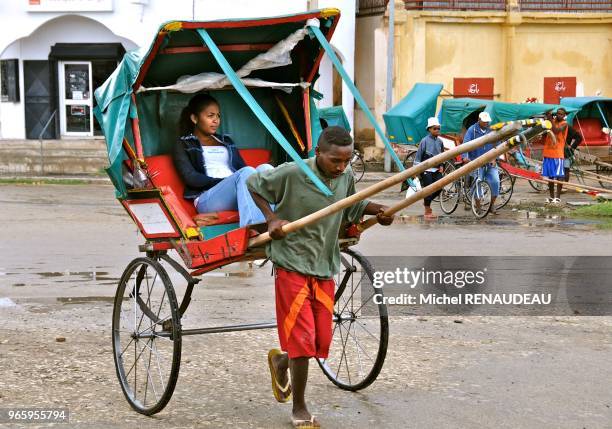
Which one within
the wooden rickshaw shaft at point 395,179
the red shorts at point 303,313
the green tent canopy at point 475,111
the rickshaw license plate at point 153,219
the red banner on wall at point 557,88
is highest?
the red banner on wall at point 557,88

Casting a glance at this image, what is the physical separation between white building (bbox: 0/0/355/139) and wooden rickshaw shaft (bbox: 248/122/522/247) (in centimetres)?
2419

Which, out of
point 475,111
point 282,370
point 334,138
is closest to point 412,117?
point 475,111

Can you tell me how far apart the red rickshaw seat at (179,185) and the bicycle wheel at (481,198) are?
31.7 ft

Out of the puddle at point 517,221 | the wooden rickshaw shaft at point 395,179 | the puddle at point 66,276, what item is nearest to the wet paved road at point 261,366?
the puddle at point 66,276

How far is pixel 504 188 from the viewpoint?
1922 centimetres

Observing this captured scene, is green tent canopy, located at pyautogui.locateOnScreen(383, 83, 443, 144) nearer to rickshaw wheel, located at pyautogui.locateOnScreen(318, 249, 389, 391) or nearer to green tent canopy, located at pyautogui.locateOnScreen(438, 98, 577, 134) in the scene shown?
green tent canopy, located at pyautogui.locateOnScreen(438, 98, 577, 134)

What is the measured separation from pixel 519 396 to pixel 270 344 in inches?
79.0

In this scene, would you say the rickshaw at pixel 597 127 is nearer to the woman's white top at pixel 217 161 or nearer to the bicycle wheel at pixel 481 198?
the bicycle wheel at pixel 481 198

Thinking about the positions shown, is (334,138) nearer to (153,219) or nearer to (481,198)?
(153,219)

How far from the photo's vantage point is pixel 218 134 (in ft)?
23.5

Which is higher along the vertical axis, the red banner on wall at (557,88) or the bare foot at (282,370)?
the red banner on wall at (557,88)

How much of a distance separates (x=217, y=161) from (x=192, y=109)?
41cm

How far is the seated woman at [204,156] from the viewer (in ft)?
22.0

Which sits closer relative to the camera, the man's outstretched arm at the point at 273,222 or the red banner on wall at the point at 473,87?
the man's outstretched arm at the point at 273,222
